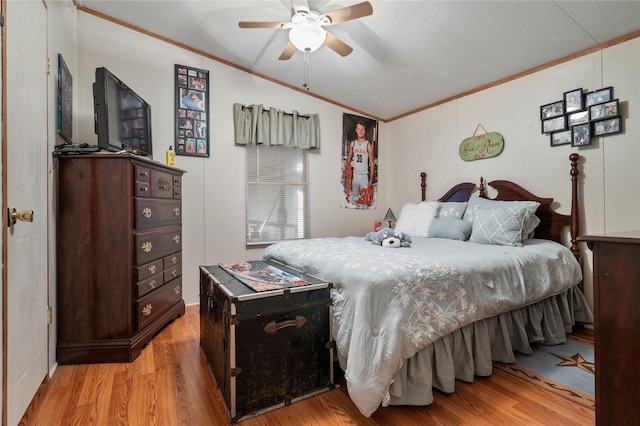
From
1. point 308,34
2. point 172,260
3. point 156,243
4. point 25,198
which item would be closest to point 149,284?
point 156,243

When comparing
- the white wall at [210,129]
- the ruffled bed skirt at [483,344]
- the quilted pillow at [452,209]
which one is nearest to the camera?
the ruffled bed skirt at [483,344]

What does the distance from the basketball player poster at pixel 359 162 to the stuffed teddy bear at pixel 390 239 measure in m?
1.73

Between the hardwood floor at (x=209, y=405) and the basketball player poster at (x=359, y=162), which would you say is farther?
the basketball player poster at (x=359, y=162)

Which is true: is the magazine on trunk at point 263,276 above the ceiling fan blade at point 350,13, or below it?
below

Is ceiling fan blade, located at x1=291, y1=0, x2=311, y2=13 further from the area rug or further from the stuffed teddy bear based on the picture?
the area rug

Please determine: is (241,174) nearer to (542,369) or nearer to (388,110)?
(388,110)

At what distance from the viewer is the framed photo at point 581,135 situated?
2.57 m

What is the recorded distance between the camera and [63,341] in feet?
6.65

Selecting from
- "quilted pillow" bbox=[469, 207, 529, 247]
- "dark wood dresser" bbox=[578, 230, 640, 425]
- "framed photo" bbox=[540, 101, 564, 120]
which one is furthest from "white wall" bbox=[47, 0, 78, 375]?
"framed photo" bbox=[540, 101, 564, 120]

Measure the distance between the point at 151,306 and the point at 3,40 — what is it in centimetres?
180

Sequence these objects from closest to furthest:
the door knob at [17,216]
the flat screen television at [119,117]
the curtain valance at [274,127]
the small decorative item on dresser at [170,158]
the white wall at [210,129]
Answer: the door knob at [17,216]
the flat screen television at [119,117]
the white wall at [210,129]
the small decorative item on dresser at [170,158]
the curtain valance at [274,127]

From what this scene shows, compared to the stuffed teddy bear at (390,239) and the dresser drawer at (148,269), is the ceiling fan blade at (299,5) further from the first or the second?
the dresser drawer at (148,269)

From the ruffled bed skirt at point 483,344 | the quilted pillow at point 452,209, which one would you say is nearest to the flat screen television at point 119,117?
the ruffled bed skirt at point 483,344

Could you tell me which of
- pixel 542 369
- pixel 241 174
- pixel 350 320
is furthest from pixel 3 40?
pixel 542 369
